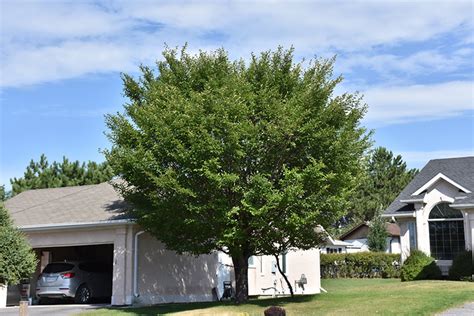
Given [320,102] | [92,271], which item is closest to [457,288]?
[320,102]

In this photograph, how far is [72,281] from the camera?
21.4m

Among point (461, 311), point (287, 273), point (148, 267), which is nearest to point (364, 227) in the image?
point (287, 273)

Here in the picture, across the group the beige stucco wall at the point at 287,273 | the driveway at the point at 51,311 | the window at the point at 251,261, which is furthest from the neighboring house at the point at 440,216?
the driveway at the point at 51,311

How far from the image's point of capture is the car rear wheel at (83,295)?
71.5ft

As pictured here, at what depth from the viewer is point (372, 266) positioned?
3703 centimetres

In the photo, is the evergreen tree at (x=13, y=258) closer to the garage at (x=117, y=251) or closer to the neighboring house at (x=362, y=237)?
the garage at (x=117, y=251)

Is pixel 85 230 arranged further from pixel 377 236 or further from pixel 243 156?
pixel 377 236

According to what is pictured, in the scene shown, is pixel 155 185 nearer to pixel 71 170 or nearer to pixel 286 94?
pixel 286 94

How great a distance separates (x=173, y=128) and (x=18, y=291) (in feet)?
36.5

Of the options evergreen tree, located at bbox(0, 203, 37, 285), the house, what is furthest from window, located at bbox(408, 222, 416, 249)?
evergreen tree, located at bbox(0, 203, 37, 285)

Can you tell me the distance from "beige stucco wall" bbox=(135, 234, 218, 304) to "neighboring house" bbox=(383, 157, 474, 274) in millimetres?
9365

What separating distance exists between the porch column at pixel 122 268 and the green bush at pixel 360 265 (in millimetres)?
19571

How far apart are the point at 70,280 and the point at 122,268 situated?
6.70 feet

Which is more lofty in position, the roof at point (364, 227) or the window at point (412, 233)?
the roof at point (364, 227)
